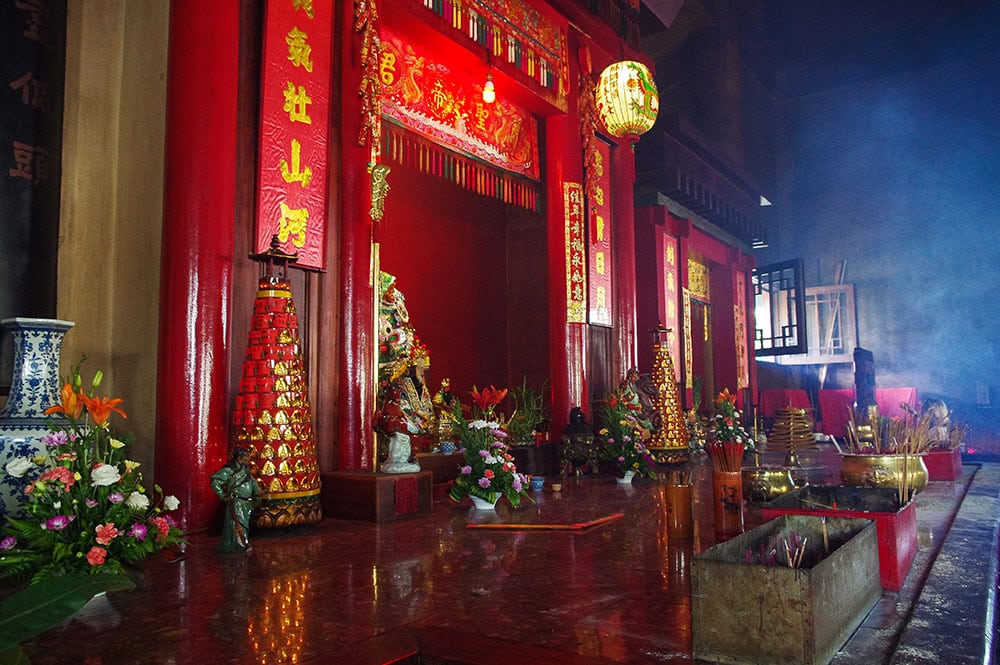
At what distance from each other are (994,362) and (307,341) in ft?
36.3

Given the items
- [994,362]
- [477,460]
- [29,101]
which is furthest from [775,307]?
[29,101]

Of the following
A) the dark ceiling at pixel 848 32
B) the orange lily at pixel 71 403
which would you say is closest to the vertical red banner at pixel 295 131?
the orange lily at pixel 71 403

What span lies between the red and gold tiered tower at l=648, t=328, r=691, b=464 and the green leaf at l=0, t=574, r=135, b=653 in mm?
5349

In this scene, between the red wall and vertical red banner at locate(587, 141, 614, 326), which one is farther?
the red wall

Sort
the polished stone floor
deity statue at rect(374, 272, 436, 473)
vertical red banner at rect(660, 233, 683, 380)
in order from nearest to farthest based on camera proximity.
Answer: the polished stone floor < deity statue at rect(374, 272, 436, 473) < vertical red banner at rect(660, 233, 683, 380)

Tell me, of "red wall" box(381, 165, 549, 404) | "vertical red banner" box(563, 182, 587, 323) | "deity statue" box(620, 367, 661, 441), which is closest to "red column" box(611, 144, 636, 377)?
"deity statue" box(620, 367, 661, 441)

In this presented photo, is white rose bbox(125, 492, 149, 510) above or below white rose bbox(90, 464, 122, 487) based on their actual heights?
below

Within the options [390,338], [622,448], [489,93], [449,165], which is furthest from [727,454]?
[449,165]

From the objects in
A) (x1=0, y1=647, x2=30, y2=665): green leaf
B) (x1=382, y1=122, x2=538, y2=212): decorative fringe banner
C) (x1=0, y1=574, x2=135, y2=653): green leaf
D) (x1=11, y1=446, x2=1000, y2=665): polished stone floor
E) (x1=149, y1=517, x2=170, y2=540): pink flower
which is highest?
(x1=382, y1=122, x2=538, y2=212): decorative fringe banner

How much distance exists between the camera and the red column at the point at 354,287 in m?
3.87

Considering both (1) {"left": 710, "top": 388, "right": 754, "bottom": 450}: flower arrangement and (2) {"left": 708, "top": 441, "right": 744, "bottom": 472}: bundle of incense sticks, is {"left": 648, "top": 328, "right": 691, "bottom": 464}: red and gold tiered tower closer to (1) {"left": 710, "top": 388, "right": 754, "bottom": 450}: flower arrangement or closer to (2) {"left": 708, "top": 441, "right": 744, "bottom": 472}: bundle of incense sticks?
(1) {"left": 710, "top": 388, "right": 754, "bottom": 450}: flower arrangement

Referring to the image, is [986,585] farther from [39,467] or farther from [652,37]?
[652,37]

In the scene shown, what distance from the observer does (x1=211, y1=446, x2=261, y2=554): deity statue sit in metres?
2.67

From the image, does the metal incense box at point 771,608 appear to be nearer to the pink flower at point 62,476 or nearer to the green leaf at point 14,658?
the green leaf at point 14,658
